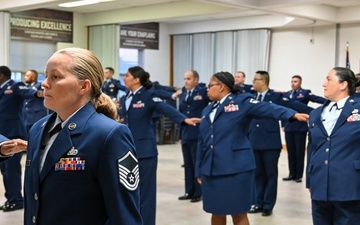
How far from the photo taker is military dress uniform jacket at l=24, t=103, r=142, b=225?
164 cm

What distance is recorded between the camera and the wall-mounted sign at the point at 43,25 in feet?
37.9

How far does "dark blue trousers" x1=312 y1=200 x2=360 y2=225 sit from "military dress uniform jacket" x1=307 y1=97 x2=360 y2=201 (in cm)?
6

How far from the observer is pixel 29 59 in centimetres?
1231

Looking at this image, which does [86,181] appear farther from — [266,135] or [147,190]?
[266,135]

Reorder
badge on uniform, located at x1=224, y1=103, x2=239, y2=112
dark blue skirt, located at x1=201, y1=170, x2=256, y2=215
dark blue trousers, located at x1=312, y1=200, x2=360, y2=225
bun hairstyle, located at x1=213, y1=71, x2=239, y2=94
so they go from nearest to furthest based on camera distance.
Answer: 1. dark blue trousers, located at x1=312, y1=200, x2=360, y2=225
2. dark blue skirt, located at x1=201, y1=170, x2=256, y2=215
3. badge on uniform, located at x1=224, y1=103, x2=239, y2=112
4. bun hairstyle, located at x1=213, y1=71, x2=239, y2=94

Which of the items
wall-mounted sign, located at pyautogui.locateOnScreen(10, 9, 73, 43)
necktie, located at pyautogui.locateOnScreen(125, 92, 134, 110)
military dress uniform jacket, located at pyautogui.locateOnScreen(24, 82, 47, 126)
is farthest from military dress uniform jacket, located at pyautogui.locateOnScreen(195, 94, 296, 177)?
wall-mounted sign, located at pyautogui.locateOnScreen(10, 9, 73, 43)

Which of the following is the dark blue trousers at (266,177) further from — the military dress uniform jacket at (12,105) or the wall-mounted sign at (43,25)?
the wall-mounted sign at (43,25)

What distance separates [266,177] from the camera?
6102 mm

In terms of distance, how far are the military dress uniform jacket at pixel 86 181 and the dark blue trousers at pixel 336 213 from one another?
2131 millimetres

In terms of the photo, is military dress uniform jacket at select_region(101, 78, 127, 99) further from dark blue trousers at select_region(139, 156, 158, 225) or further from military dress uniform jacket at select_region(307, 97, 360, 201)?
military dress uniform jacket at select_region(307, 97, 360, 201)

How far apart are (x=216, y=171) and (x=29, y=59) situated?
358 inches

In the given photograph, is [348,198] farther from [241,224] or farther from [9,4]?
[9,4]

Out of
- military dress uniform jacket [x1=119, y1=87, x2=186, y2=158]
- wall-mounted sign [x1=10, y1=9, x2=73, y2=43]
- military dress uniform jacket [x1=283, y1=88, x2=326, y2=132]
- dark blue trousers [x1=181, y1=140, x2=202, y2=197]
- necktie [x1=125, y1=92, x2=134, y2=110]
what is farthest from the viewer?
wall-mounted sign [x1=10, y1=9, x2=73, y2=43]

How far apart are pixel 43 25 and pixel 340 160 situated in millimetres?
9824
